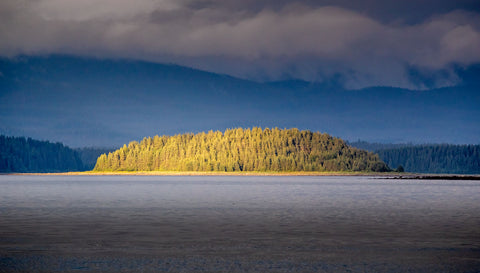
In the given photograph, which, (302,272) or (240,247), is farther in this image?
(240,247)

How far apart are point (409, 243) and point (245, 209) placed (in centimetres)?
2718

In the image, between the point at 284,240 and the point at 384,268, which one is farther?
the point at 284,240

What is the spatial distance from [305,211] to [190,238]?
898 inches

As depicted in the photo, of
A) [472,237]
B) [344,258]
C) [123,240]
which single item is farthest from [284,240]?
[472,237]

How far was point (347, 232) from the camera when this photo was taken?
1551 inches

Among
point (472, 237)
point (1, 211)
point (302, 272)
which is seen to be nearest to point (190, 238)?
point (302, 272)

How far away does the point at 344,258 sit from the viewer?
2902 centimetres

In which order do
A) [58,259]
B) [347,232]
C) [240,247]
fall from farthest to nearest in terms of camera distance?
[347,232] < [240,247] < [58,259]

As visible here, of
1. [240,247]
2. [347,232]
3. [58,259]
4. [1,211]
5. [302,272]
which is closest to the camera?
[302,272]

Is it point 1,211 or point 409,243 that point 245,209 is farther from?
point 409,243

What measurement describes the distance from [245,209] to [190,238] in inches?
946

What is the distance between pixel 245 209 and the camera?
59812 mm

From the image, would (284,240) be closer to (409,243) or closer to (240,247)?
(240,247)

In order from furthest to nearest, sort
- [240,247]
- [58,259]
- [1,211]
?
[1,211], [240,247], [58,259]
